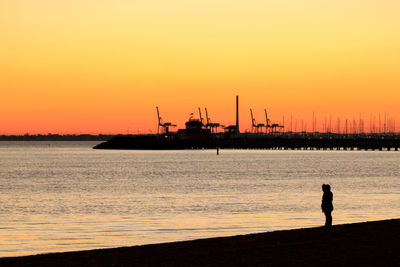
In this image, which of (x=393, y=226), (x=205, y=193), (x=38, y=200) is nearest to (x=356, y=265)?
(x=393, y=226)

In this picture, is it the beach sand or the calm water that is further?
the calm water

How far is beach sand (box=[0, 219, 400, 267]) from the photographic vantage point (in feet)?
51.0

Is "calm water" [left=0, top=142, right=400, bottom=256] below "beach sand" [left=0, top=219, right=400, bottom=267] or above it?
below

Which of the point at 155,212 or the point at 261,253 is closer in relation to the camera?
the point at 261,253

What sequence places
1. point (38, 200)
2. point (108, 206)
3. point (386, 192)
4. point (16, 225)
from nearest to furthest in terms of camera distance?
point (16, 225) → point (108, 206) → point (38, 200) → point (386, 192)

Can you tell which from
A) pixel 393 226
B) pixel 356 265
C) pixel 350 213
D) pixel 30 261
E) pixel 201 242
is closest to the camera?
pixel 356 265

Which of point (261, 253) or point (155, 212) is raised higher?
point (261, 253)

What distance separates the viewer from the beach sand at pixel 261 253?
15547 millimetres

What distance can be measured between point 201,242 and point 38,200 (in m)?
41.6

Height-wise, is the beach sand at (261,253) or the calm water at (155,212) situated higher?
the beach sand at (261,253)

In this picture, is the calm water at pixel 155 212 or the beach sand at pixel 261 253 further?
the calm water at pixel 155 212

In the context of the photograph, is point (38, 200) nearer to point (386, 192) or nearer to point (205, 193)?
point (205, 193)

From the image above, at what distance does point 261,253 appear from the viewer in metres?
16.7

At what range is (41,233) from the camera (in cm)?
3400
